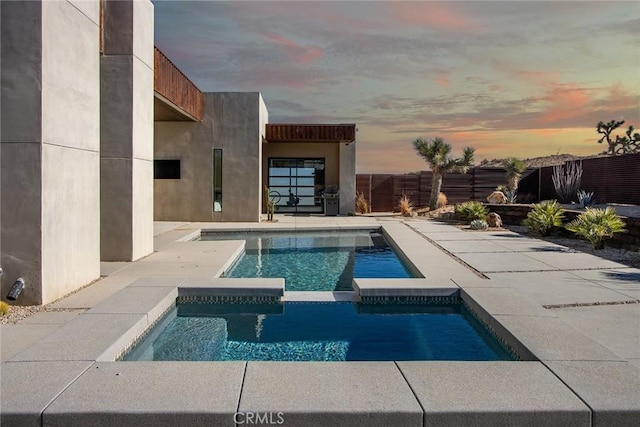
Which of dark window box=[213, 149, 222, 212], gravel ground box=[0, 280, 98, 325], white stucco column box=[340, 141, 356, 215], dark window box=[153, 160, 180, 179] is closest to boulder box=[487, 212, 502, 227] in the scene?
white stucco column box=[340, 141, 356, 215]

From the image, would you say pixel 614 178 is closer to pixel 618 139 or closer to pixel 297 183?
pixel 297 183

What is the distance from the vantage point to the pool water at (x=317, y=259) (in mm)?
8023

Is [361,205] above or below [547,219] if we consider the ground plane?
above

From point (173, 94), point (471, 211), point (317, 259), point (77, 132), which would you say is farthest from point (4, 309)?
point (471, 211)

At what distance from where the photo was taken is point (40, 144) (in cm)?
541

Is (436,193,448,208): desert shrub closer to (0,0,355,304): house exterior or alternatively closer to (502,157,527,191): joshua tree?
(502,157,527,191): joshua tree

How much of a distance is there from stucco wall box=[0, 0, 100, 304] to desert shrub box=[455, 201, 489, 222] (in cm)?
1192

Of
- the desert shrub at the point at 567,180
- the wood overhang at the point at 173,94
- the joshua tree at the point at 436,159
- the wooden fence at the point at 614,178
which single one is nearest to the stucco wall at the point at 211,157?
the wood overhang at the point at 173,94

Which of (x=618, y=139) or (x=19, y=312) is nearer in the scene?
(x=19, y=312)

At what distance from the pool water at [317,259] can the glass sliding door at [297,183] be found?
22.7ft

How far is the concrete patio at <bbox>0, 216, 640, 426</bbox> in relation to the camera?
2938 millimetres

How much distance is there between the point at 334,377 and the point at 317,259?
6.43 metres

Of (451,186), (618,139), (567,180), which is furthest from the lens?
(618,139)

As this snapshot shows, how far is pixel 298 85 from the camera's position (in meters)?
16.8
